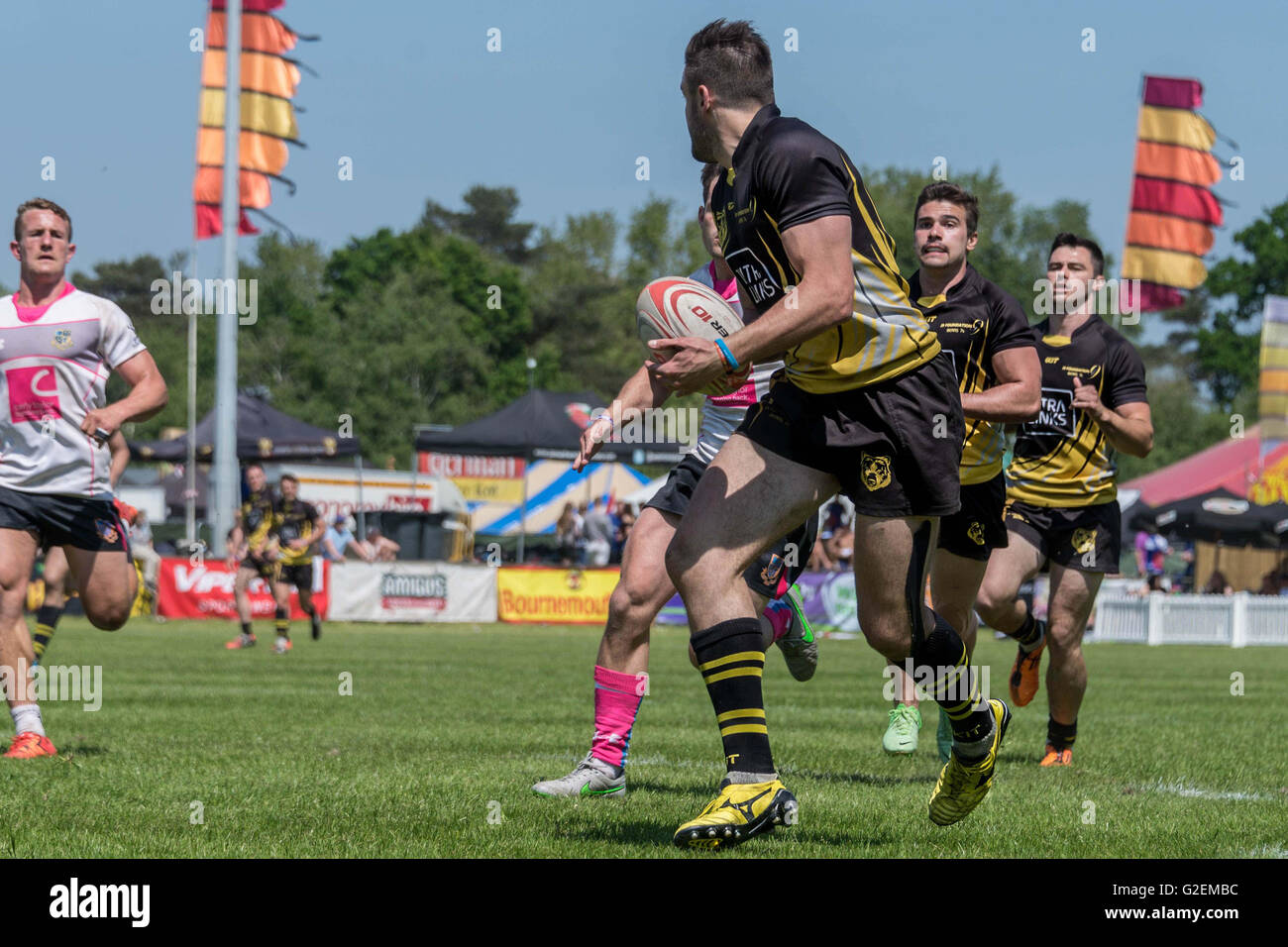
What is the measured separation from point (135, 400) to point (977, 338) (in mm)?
4055

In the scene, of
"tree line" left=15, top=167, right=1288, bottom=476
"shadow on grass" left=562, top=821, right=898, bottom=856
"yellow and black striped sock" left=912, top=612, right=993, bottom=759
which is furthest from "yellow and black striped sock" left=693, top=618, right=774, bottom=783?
"tree line" left=15, top=167, right=1288, bottom=476

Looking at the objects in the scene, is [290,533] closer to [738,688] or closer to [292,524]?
[292,524]

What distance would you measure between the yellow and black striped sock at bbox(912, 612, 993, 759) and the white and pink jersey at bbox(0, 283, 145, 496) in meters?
4.40

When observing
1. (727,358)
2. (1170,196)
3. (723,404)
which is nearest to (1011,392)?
(723,404)

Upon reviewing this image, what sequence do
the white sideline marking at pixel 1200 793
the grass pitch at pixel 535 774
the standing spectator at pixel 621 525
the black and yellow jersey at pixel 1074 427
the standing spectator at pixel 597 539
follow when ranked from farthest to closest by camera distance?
1. the standing spectator at pixel 621 525
2. the standing spectator at pixel 597 539
3. the black and yellow jersey at pixel 1074 427
4. the white sideline marking at pixel 1200 793
5. the grass pitch at pixel 535 774

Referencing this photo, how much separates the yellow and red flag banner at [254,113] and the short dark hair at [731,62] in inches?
1163

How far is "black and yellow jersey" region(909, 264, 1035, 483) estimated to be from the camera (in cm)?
734

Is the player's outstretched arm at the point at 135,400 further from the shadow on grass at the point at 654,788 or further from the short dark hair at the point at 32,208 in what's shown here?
the shadow on grass at the point at 654,788

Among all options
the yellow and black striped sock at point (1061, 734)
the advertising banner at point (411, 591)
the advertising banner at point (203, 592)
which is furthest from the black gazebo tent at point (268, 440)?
the yellow and black striped sock at point (1061, 734)

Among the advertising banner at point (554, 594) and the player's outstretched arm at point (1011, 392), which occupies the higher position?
the player's outstretched arm at point (1011, 392)

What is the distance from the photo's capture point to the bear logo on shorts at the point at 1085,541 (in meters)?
8.62

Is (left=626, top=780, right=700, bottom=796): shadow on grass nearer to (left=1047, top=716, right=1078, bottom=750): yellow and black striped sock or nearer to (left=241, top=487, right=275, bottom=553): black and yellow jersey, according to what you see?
(left=1047, top=716, right=1078, bottom=750): yellow and black striped sock
